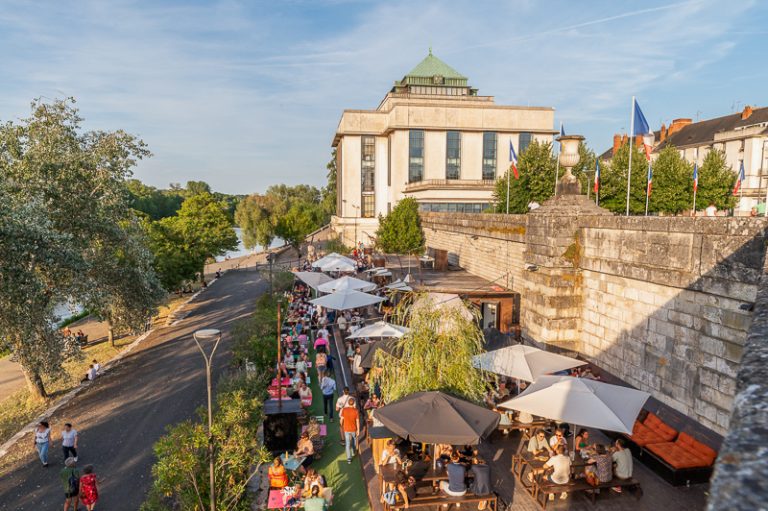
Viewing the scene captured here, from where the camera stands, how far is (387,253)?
41969mm

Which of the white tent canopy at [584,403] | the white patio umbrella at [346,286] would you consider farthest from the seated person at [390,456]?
the white patio umbrella at [346,286]

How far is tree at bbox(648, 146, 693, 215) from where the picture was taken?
37719mm

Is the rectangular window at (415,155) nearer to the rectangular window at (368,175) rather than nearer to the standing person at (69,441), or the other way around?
the rectangular window at (368,175)

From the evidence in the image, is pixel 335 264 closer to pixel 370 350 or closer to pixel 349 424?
pixel 370 350

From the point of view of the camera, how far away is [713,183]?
3856cm

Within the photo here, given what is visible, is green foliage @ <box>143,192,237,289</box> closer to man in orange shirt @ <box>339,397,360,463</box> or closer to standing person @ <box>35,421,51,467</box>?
standing person @ <box>35,421,51,467</box>

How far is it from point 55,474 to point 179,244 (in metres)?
34.2

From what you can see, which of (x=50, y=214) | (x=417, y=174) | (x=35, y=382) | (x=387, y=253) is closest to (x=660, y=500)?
(x=50, y=214)

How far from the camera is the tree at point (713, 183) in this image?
126 feet

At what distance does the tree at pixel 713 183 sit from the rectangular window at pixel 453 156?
80.2 ft

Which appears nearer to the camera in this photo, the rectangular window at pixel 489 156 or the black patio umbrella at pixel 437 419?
the black patio umbrella at pixel 437 419

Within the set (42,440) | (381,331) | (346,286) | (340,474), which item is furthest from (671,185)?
(42,440)

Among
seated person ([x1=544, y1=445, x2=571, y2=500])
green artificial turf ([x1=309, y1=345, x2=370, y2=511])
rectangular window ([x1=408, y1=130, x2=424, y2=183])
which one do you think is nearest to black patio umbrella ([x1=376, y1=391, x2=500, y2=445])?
seated person ([x1=544, y1=445, x2=571, y2=500])

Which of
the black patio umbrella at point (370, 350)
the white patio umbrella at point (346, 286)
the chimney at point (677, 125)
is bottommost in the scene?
the black patio umbrella at point (370, 350)
